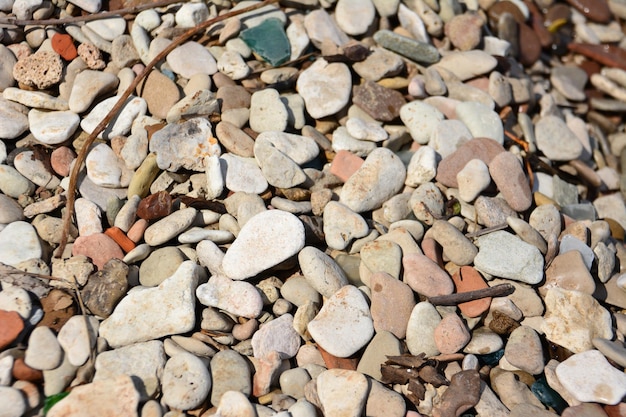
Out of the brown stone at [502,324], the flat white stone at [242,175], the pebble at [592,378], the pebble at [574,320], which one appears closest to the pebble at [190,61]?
the flat white stone at [242,175]

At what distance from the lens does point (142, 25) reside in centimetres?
272

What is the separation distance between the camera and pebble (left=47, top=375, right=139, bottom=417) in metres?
1.76

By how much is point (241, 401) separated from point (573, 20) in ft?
11.6

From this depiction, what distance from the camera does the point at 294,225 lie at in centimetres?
223

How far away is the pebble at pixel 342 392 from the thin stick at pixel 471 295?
0.44 metres

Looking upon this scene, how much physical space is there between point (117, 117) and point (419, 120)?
1.35 m

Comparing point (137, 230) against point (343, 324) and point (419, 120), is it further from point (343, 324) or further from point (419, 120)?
point (419, 120)

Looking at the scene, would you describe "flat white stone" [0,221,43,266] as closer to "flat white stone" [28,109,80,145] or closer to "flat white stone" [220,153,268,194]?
"flat white stone" [28,109,80,145]

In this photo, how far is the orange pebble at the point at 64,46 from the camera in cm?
258

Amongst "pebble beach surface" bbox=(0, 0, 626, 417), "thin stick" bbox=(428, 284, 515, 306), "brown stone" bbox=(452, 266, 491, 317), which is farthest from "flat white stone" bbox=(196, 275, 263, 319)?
"brown stone" bbox=(452, 266, 491, 317)

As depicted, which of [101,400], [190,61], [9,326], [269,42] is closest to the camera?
[101,400]

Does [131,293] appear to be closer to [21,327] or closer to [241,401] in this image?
[21,327]

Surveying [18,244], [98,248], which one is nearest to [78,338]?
[98,248]

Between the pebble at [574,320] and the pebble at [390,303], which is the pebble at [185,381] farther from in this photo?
the pebble at [574,320]
